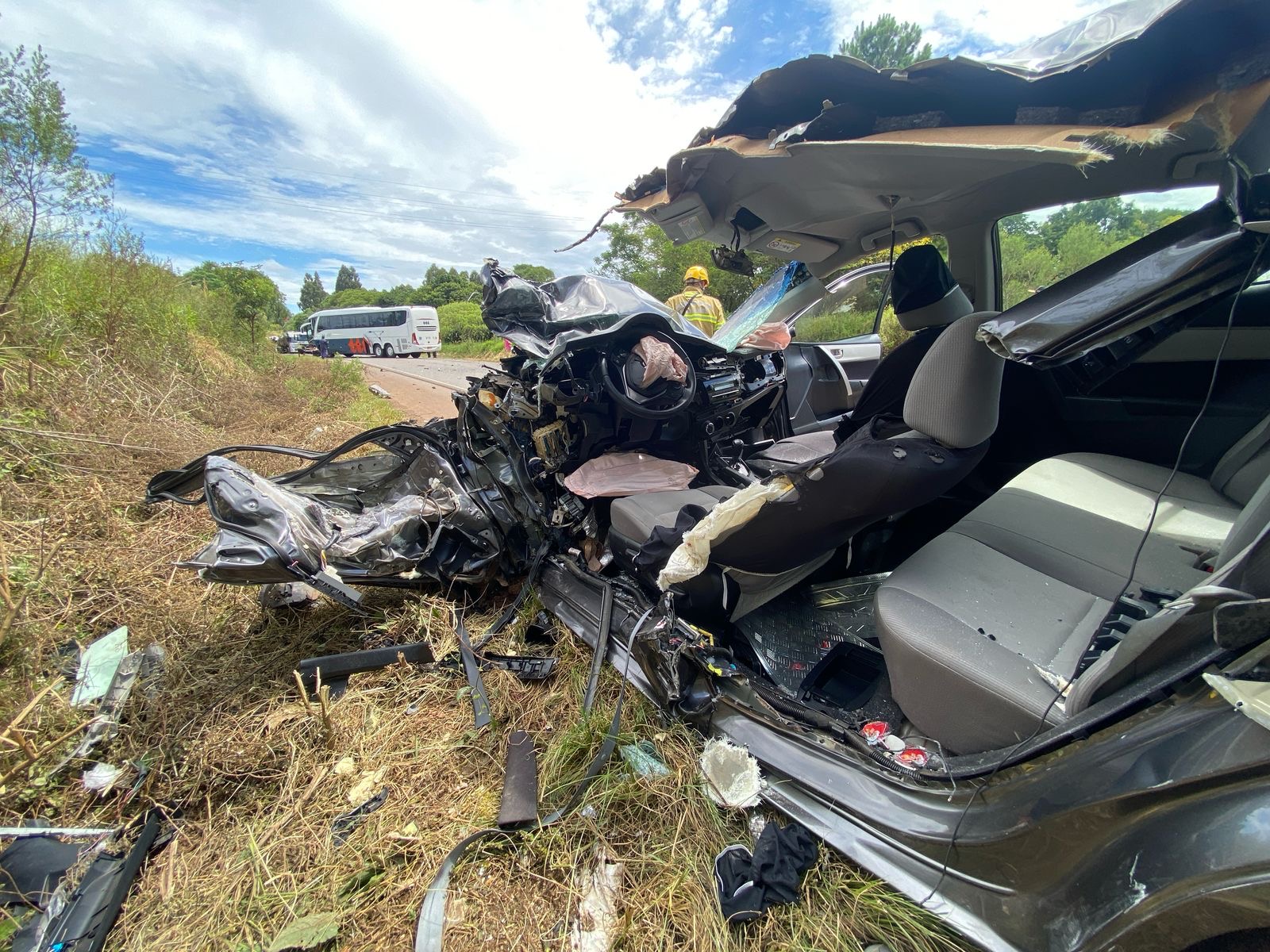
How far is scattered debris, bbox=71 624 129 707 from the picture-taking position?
1927 millimetres

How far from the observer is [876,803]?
1.23m

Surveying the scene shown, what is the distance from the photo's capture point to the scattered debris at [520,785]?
1571mm

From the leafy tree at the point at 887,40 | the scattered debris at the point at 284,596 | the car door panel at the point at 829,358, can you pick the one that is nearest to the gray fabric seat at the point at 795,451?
the car door panel at the point at 829,358

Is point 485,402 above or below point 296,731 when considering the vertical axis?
above

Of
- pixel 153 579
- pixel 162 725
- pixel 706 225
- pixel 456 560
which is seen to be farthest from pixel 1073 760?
pixel 153 579

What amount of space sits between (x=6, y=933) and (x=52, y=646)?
1295 mm

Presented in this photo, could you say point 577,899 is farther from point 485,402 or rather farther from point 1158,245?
point 1158,245

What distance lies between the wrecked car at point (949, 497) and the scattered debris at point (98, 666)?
0.62 metres

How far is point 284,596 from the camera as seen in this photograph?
2.47m

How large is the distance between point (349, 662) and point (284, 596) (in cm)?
60

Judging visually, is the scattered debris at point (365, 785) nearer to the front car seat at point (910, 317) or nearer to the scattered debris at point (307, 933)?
the scattered debris at point (307, 933)

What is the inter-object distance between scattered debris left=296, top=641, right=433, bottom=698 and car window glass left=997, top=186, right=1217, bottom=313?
7.93ft

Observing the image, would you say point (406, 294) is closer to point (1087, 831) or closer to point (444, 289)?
point (444, 289)

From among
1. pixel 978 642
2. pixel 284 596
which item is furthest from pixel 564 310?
pixel 978 642
